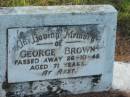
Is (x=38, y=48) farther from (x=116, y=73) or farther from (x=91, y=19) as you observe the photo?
(x=116, y=73)

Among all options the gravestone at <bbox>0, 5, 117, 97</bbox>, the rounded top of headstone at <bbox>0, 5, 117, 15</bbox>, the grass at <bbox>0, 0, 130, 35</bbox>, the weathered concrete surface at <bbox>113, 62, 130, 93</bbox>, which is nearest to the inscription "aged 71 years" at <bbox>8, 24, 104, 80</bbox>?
the gravestone at <bbox>0, 5, 117, 97</bbox>

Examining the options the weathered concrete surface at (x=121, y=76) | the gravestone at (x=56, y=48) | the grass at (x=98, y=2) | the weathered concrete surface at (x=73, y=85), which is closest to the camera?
the gravestone at (x=56, y=48)

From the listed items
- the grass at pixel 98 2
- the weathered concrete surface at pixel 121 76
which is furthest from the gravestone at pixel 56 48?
the grass at pixel 98 2

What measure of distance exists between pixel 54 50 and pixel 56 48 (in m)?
0.03

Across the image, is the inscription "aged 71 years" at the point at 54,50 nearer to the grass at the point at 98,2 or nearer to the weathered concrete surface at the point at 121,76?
the weathered concrete surface at the point at 121,76

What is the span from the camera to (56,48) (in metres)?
5.38

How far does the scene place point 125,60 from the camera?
678 cm

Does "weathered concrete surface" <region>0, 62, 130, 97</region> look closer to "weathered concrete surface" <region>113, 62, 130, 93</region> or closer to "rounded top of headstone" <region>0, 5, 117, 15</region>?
"weathered concrete surface" <region>113, 62, 130, 93</region>

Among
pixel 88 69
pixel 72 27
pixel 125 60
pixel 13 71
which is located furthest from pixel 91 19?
pixel 125 60

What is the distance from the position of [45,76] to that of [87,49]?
530 millimetres

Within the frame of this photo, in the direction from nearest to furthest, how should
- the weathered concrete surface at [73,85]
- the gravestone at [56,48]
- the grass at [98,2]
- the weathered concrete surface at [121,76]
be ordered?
the gravestone at [56,48]
the weathered concrete surface at [73,85]
the weathered concrete surface at [121,76]
the grass at [98,2]

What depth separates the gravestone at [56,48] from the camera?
17.1 ft

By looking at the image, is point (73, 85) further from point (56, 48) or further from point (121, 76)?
point (121, 76)

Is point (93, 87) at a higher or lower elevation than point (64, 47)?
lower
